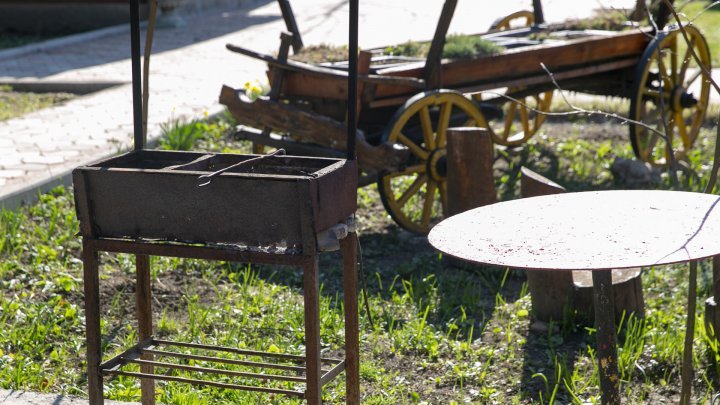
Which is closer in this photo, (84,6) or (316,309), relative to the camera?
(316,309)

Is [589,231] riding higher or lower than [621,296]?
higher

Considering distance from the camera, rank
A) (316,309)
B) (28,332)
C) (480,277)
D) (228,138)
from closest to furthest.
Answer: (316,309) → (28,332) → (480,277) → (228,138)

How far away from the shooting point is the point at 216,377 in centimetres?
394

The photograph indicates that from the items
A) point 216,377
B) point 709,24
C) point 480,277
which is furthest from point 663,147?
point 709,24

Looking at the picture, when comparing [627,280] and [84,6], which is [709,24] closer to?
[84,6]

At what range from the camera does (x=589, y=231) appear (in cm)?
287

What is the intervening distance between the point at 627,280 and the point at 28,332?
2.55 meters

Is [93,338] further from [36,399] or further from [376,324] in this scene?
[376,324]

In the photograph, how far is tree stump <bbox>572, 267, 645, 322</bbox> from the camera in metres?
4.31

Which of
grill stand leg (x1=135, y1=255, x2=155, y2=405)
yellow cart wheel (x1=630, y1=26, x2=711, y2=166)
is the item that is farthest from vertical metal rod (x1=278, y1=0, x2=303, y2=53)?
grill stand leg (x1=135, y1=255, x2=155, y2=405)

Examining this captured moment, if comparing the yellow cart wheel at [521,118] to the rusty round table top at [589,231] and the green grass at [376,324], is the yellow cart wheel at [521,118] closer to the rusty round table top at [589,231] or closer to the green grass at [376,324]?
the green grass at [376,324]

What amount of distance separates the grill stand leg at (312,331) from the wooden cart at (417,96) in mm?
2267

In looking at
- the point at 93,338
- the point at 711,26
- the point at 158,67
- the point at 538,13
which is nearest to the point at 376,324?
the point at 93,338

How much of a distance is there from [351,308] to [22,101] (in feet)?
21.3
